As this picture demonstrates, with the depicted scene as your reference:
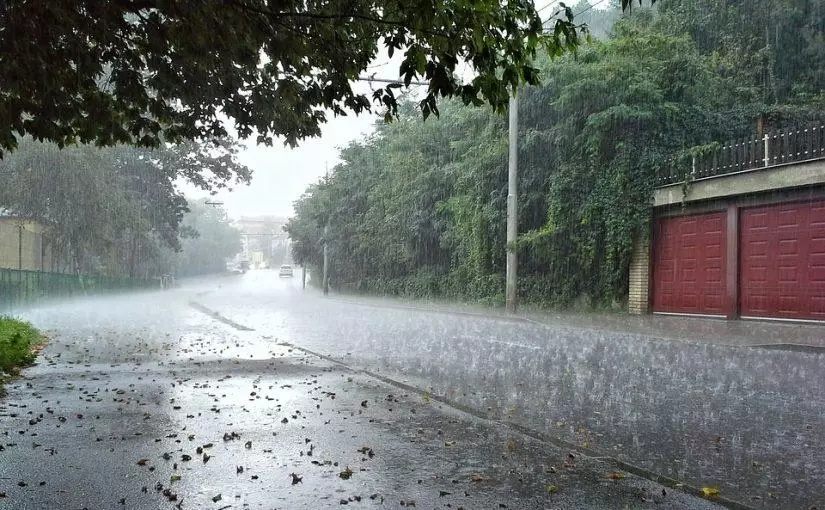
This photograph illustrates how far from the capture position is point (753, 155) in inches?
664

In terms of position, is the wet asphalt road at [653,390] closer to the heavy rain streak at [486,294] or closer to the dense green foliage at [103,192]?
the heavy rain streak at [486,294]

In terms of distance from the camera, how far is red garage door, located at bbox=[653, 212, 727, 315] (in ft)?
60.6

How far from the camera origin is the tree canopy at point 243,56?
5203 millimetres

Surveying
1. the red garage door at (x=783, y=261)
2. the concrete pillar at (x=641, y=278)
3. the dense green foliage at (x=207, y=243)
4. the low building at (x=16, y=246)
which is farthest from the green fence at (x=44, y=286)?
the dense green foliage at (x=207, y=243)

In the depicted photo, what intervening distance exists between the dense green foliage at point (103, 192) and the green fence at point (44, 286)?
1952 millimetres

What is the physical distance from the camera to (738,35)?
2478cm

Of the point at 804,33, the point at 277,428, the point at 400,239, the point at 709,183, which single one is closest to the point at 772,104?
the point at 804,33

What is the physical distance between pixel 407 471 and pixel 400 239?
32.3 m

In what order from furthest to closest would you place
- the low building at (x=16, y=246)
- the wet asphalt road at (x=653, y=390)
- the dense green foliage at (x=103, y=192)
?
the low building at (x=16, y=246) → the dense green foliage at (x=103, y=192) → the wet asphalt road at (x=653, y=390)

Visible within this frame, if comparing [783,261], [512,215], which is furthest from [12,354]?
[783,261]

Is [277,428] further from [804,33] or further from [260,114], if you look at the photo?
[804,33]

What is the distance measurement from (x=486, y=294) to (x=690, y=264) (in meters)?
9.44

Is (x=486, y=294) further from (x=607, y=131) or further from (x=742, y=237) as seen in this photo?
(x=742, y=237)

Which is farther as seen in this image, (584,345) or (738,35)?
(738,35)
